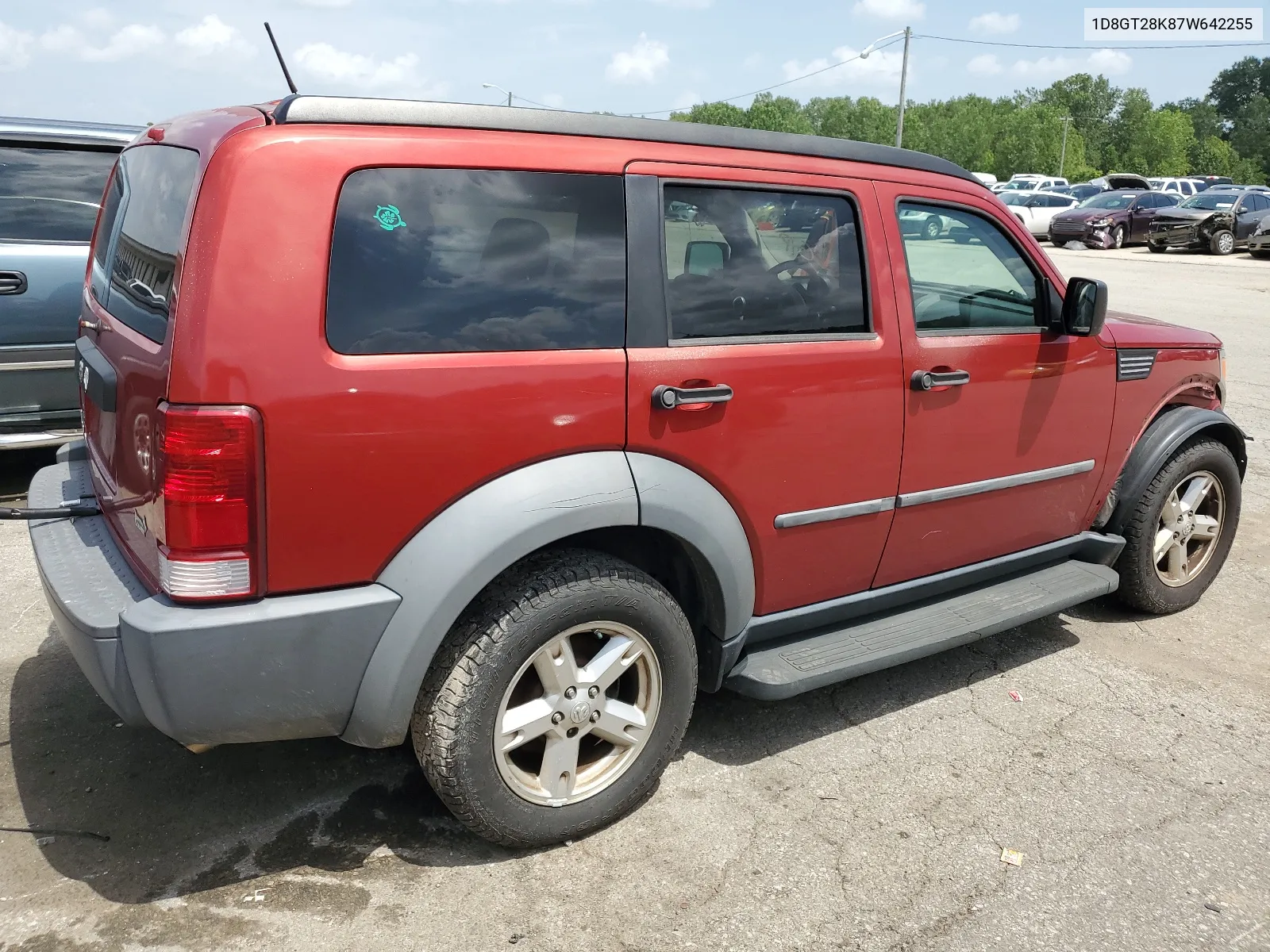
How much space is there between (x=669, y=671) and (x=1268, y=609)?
332cm

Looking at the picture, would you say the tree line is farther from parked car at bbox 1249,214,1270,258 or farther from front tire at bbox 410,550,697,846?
front tire at bbox 410,550,697,846

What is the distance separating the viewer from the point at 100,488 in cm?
292

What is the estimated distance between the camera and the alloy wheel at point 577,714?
8.68 ft

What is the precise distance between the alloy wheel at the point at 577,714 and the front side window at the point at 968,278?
1483 millimetres

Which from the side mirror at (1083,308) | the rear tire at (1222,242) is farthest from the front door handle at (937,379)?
the rear tire at (1222,242)

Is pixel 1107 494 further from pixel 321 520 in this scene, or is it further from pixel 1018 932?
pixel 321 520

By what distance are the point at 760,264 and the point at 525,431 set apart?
0.97m

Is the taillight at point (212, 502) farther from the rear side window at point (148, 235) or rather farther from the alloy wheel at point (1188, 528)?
the alloy wheel at point (1188, 528)

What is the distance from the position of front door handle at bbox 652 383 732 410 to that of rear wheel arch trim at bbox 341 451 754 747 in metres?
0.15

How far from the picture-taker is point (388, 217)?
2363 mm

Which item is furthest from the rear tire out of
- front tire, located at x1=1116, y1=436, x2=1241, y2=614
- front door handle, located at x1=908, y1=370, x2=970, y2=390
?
front door handle, located at x1=908, y1=370, x2=970, y2=390

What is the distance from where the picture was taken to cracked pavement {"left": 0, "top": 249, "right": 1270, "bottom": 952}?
2504 millimetres

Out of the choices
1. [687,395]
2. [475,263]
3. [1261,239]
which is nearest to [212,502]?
[475,263]

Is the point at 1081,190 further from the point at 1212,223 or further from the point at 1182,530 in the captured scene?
the point at 1182,530
